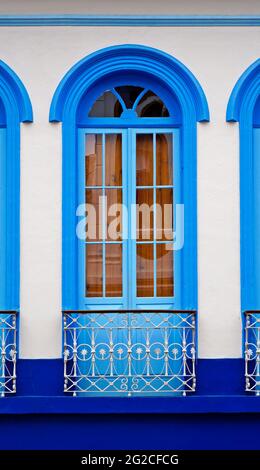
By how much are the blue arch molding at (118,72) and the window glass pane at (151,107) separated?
0.21 metres

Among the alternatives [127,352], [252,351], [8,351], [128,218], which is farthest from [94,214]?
[252,351]

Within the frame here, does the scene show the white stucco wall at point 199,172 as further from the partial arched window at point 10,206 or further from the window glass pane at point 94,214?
the window glass pane at point 94,214

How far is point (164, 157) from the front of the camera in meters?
9.09

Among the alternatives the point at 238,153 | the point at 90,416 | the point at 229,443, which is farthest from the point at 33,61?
the point at 229,443

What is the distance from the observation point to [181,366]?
872 centimetres

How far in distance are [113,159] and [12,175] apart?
44.0 inches

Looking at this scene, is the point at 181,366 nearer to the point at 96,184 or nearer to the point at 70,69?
the point at 96,184

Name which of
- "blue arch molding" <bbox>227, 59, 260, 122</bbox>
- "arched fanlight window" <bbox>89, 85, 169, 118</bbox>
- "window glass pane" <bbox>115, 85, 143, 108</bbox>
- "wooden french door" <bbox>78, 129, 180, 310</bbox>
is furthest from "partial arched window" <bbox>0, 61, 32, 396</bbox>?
"blue arch molding" <bbox>227, 59, 260, 122</bbox>

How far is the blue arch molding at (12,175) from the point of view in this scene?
8719 mm

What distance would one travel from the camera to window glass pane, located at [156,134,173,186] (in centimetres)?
907

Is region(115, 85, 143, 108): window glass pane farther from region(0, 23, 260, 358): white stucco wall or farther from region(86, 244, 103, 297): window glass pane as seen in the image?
region(86, 244, 103, 297): window glass pane

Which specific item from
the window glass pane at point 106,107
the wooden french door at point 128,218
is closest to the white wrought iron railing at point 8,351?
the wooden french door at point 128,218
